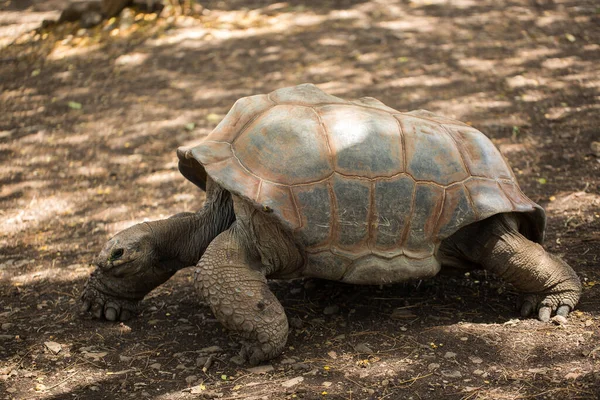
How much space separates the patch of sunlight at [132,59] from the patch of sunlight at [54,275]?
454cm

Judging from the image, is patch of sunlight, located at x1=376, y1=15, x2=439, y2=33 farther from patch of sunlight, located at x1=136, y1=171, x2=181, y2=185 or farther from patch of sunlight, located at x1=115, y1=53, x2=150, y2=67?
patch of sunlight, located at x1=136, y1=171, x2=181, y2=185

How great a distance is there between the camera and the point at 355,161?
3.75 meters

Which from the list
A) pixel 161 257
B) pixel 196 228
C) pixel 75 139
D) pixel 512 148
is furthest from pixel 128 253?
pixel 512 148

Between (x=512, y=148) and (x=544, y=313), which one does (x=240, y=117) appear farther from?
(x=512, y=148)

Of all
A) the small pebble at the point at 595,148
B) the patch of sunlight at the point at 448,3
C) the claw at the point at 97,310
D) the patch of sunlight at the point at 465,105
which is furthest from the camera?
the patch of sunlight at the point at 448,3

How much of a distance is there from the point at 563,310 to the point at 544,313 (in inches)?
4.0

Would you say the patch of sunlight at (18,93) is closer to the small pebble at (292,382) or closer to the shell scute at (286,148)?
the shell scute at (286,148)

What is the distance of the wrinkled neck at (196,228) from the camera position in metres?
4.15

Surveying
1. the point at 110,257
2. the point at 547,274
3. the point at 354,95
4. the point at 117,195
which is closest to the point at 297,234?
the point at 110,257

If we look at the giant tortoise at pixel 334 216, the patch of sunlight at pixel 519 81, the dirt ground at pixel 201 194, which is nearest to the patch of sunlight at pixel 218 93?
the dirt ground at pixel 201 194

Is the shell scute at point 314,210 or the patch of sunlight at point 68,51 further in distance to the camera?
the patch of sunlight at point 68,51

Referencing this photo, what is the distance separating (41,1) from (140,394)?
9.71 metres

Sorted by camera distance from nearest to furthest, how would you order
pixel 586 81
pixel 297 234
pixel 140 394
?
pixel 140 394, pixel 297 234, pixel 586 81

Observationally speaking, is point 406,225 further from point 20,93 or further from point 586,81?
point 20,93
